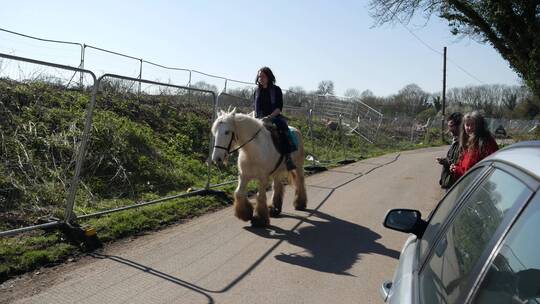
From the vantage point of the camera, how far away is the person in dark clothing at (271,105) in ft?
28.6

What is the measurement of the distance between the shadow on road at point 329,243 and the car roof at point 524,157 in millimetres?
3820

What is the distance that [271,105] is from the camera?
8.92 meters

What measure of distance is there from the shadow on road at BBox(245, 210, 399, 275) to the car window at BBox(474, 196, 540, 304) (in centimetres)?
417

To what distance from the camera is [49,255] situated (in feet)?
19.0

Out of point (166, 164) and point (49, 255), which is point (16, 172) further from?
point (166, 164)

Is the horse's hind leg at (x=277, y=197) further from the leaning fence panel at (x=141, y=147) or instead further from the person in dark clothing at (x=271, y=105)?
the leaning fence panel at (x=141, y=147)

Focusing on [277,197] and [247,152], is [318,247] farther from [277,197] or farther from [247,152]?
[277,197]

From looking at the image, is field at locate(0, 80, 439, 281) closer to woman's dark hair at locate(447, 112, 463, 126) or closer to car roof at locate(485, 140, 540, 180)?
woman's dark hair at locate(447, 112, 463, 126)

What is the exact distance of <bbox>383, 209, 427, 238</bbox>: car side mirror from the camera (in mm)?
3168

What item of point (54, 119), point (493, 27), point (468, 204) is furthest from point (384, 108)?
point (468, 204)

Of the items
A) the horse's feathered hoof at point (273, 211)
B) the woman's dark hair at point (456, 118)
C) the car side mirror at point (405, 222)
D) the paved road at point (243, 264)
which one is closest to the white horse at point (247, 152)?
the paved road at point (243, 264)

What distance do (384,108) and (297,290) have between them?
237ft

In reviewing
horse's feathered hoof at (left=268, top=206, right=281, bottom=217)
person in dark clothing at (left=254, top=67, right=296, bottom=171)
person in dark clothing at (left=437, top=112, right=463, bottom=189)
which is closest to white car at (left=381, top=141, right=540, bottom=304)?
person in dark clothing at (left=437, top=112, right=463, bottom=189)

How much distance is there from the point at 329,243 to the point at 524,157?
17.8 feet
